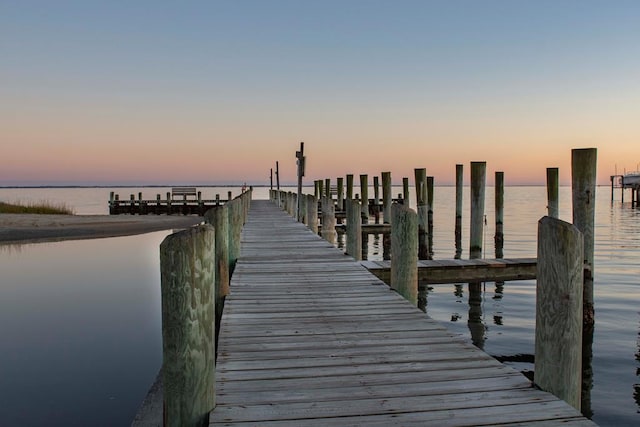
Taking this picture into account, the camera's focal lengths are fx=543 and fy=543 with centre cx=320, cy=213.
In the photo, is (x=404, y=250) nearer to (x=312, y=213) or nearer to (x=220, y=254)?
(x=220, y=254)

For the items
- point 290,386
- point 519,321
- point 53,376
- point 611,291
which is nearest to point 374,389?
point 290,386

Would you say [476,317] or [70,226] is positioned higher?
[70,226]

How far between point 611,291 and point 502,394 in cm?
1213

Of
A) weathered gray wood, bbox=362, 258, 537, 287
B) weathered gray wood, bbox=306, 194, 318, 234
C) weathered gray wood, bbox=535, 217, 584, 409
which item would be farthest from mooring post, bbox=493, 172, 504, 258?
weathered gray wood, bbox=535, 217, 584, 409

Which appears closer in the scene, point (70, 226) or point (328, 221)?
point (328, 221)

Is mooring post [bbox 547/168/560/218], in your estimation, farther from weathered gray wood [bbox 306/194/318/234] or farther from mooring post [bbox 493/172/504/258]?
weathered gray wood [bbox 306/194/318/234]

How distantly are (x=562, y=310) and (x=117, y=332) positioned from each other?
9.25 m

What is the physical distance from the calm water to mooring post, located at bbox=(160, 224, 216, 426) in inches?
162

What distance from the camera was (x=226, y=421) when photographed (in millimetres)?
3156

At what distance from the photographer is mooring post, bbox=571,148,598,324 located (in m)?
9.39

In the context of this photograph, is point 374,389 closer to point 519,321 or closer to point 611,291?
point 519,321

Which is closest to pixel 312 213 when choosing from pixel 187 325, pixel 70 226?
pixel 187 325

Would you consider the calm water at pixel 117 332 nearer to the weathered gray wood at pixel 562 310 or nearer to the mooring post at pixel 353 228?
the mooring post at pixel 353 228

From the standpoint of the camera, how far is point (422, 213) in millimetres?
23016
